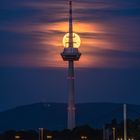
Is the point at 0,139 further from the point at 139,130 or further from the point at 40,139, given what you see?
the point at 139,130

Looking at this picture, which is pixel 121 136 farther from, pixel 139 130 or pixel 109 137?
pixel 139 130

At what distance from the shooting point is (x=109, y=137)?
7810 inches

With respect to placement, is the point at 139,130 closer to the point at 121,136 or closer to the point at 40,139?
the point at 121,136

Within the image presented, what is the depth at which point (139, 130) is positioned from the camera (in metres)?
170

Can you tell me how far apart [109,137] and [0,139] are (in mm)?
24111

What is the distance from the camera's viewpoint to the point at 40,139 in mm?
197750

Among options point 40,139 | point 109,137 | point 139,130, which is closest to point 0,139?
point 40,139

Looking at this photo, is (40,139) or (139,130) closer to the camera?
(139,130)

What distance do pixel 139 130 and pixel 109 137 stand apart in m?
28.4

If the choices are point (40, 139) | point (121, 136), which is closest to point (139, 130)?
point (121, 136)

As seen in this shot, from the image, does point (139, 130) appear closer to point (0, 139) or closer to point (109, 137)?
point (109, 137)

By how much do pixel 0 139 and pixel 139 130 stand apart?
40.4 m

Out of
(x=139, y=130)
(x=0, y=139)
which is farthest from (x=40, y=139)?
(x=139, y=130)

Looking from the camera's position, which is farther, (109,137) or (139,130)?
(109,137)
